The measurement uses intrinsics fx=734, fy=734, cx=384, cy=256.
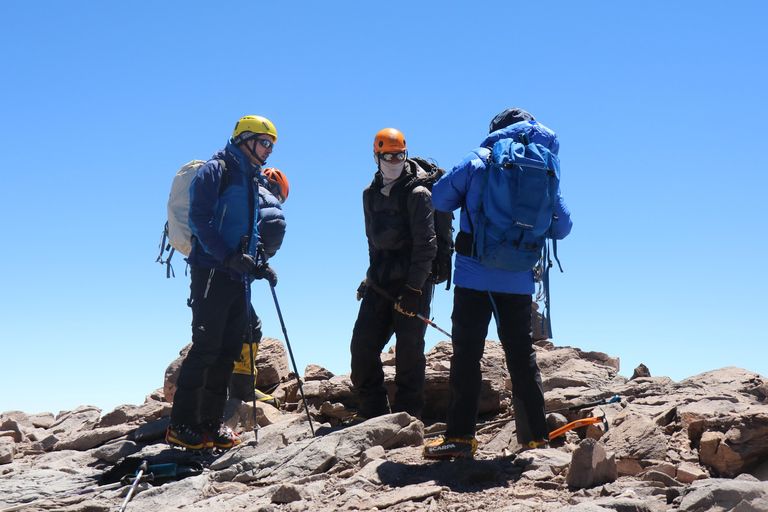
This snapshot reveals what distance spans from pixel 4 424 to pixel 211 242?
6.28 meters

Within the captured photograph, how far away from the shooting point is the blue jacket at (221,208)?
786cm

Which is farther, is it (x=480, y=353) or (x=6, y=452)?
(x=6, y=452)

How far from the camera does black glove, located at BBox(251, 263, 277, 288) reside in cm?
834

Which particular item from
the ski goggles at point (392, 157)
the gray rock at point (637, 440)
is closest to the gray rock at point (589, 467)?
the gray rock at point (637, 440)

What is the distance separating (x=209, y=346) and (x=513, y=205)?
391cm

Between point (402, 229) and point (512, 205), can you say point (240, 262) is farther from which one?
point (512, 205)

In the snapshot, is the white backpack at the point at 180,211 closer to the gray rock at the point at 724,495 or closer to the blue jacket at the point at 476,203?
the blue jacket at the point at 476,203

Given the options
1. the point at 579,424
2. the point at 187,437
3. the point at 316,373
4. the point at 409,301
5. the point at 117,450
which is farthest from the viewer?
the point at 316,373

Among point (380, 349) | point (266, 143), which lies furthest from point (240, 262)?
point (380, 349)

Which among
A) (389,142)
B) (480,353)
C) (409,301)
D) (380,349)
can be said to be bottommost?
(480,353)

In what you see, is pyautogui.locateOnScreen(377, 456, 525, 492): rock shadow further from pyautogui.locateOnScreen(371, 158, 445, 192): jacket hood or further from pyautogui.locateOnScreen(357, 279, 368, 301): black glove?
pyautogui.locateOnScreen(371, 158, 445, 192): jacket hood

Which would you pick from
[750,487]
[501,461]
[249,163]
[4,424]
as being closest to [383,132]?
[249,163]

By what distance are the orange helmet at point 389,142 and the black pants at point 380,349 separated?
1533mm

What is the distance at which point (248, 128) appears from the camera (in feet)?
27.2
